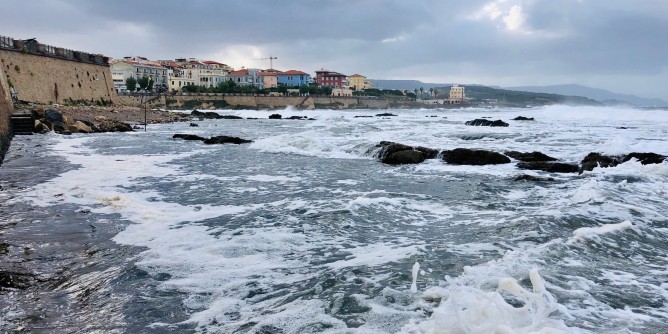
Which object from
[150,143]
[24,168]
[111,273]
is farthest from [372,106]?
[111,273]

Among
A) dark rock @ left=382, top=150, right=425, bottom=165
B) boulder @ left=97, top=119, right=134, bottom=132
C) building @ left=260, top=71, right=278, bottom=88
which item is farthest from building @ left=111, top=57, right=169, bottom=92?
dark rock @ left=382, top=150, right=425, bottom=165

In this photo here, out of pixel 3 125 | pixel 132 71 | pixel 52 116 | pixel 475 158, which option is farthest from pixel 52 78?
pixel 132 71

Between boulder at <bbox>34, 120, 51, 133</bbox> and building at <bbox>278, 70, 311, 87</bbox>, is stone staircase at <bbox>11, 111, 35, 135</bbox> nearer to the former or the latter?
boulder at <bbox>34, 120, 51, 133</bbox>

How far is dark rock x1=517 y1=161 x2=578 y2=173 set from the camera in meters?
12.9

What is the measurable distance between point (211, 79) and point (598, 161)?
10825 cm

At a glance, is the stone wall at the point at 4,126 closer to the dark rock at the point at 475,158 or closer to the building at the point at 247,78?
the dark rock at the point at 475,158

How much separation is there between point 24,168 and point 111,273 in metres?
9.45

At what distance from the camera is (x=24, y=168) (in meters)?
12.5

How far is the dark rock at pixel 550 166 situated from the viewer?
1292 centimetres

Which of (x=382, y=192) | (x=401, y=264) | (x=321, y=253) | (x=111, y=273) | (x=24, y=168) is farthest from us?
(x=24, y=168)

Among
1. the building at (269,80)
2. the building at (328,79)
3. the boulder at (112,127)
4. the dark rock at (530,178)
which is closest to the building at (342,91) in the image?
the building at (328,79)

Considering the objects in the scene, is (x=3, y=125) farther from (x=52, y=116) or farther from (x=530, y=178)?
(x=530, y=178)

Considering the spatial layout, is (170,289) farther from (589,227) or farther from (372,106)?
(372,106)

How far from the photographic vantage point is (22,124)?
75.7 ft
